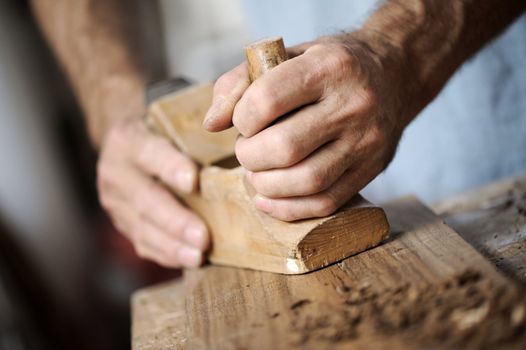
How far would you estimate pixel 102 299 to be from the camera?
2760 millimetres

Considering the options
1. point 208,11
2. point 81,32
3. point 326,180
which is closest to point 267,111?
point 326,180

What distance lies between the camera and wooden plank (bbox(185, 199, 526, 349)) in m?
0.72

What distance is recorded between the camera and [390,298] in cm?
81

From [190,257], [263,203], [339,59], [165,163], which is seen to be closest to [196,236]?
[190,257]

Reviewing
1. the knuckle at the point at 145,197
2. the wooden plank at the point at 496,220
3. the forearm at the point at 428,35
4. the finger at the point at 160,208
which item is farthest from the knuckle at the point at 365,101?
the knuckle at the point at 145,197

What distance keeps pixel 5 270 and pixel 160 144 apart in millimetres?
1412

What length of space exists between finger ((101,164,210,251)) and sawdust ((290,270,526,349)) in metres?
0.43

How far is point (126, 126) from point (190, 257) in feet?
1.30

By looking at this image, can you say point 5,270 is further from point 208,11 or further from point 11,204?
point 208,11

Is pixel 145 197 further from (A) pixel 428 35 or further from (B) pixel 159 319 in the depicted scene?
(A) pixel 428 35

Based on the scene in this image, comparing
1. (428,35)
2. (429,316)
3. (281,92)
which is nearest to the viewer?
(429,316)

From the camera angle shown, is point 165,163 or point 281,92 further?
point 165,163

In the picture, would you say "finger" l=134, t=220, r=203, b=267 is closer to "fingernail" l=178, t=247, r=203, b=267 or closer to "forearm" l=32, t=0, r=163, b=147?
"fingernail" l=178, t=247, r=203, b=267

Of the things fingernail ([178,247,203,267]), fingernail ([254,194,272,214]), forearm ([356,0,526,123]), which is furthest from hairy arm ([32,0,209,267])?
forearm ([356,0,526,123])
